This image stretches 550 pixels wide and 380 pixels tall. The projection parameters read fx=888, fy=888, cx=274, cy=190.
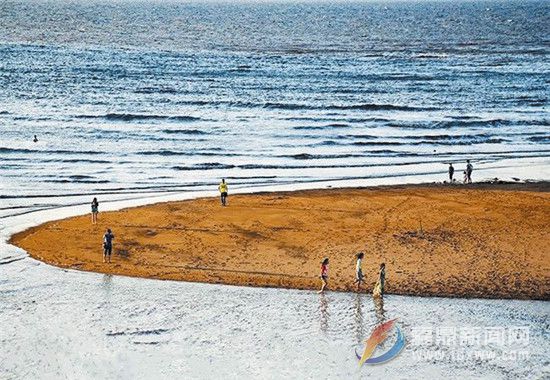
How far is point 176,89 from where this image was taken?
78625 millimetres

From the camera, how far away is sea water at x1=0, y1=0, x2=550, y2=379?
21.8 metres

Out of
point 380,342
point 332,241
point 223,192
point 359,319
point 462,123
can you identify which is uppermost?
point 462,123

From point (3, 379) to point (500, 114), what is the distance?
5090 cm

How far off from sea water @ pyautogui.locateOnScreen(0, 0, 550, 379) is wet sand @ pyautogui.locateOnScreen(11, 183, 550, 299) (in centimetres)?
114

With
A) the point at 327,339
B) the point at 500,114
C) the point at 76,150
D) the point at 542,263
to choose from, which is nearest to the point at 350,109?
the point at 500,114

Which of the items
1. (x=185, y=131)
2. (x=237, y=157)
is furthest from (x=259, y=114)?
(x=237, y=157)

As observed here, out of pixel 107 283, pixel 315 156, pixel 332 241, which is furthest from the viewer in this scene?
pixel 315 156

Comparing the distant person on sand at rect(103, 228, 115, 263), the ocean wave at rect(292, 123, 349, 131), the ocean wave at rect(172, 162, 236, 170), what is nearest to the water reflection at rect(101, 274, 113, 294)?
the distant person on sand at rect(103, 228, 115, 263)

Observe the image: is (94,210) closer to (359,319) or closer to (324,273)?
(324,273)

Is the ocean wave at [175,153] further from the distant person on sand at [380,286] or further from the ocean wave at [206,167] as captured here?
the distant person on sand at [380,286]

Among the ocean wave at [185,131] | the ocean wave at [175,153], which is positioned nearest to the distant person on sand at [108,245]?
the ocean wave at [175,153]

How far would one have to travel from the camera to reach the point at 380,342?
73.4 ft

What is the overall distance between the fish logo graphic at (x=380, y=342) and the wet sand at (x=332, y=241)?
2750 millimetres

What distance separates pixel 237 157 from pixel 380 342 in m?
28.2
